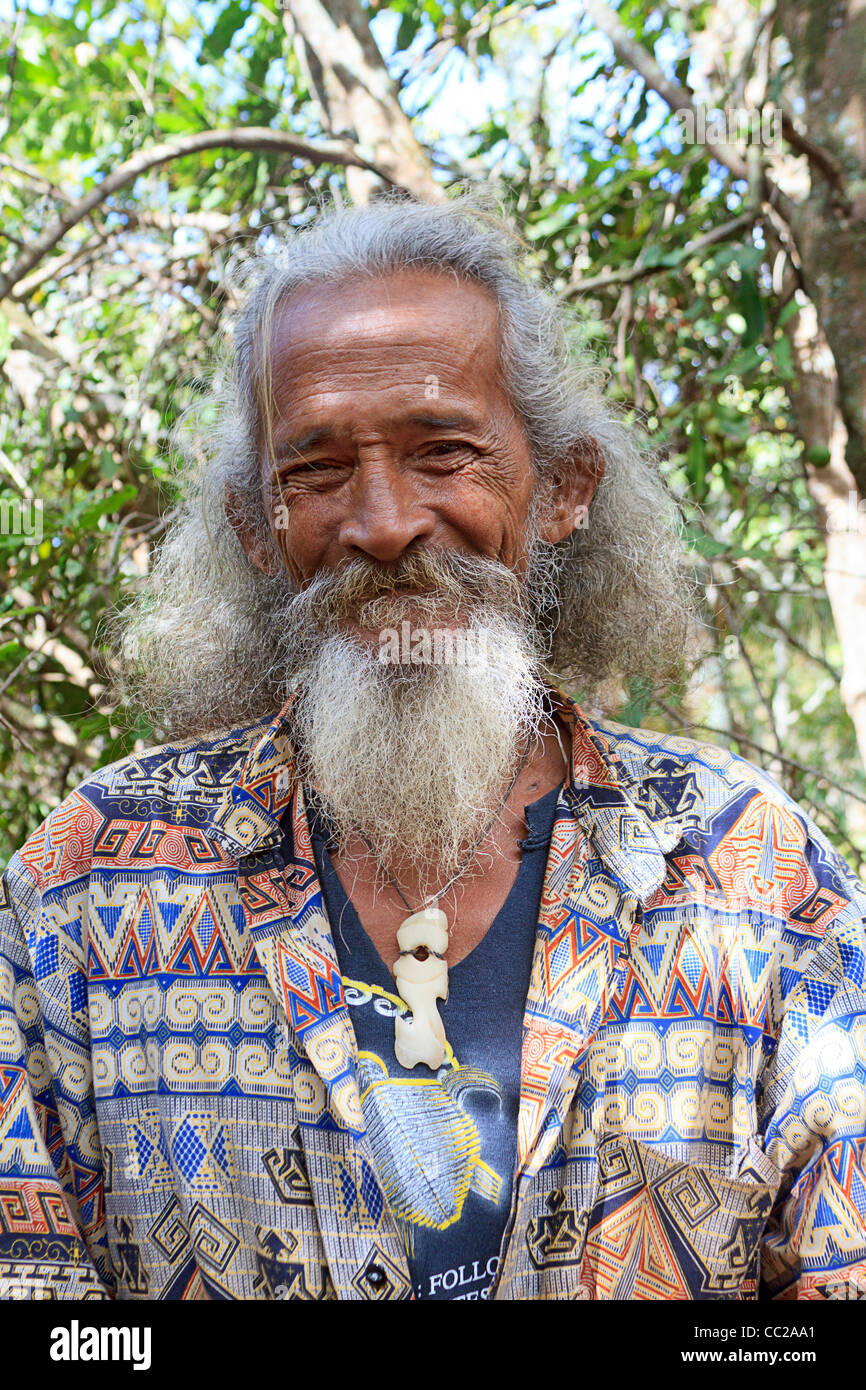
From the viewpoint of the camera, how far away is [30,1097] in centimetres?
145

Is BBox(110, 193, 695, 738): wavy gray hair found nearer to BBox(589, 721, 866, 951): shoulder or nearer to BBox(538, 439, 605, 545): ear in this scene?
BBox(538, 439, 605, 545): ear

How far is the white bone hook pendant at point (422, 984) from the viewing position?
57.9 inches

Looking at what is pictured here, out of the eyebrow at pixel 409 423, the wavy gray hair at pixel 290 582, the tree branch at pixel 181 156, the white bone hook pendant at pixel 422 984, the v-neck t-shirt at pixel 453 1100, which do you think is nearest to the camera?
the v-neck t-shirt at pixel 453 1100

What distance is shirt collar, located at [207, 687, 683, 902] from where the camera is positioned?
158cm

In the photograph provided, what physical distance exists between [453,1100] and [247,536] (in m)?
1.07

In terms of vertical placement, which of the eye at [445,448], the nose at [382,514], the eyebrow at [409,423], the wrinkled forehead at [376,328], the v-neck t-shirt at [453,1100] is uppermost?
the wrinkled forehead at [376,328]

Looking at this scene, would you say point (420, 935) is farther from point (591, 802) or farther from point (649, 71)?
point (649, 71)

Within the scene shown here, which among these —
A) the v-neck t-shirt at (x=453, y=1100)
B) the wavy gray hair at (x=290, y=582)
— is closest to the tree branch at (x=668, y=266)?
the wavy gray hair at (x=290, y=582)

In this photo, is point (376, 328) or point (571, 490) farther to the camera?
point (571, 490)

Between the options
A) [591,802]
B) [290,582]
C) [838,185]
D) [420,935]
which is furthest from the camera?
[838,185]

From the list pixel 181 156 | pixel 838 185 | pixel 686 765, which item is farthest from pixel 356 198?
pixel 686 765

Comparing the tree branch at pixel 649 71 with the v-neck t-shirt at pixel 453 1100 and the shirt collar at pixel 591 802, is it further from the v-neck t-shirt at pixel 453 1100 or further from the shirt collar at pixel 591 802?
the v-neck t-shirt at pixel 453 1100

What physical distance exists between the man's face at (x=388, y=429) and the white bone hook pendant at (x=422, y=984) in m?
0.56

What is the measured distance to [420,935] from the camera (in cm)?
158
